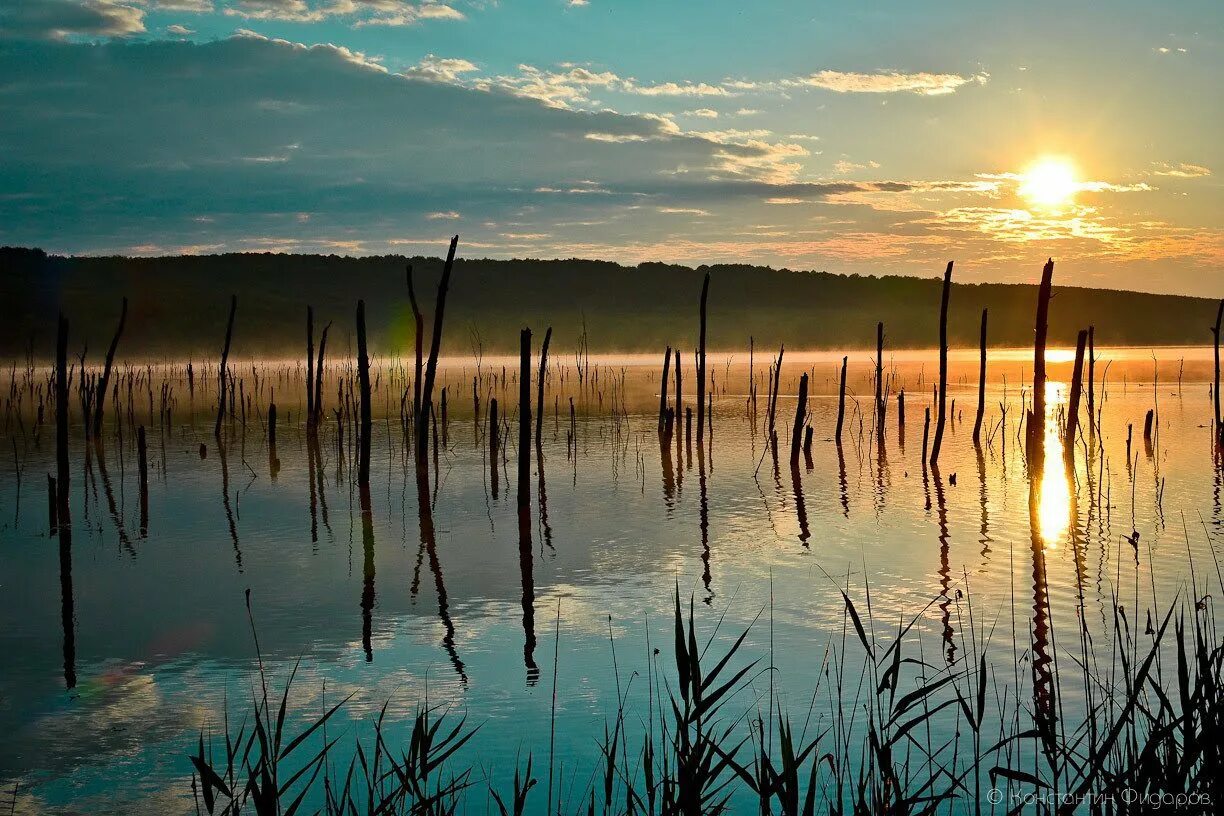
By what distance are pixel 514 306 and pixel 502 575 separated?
12362 cm

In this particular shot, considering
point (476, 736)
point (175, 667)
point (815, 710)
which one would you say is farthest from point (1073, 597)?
point (175, 667)

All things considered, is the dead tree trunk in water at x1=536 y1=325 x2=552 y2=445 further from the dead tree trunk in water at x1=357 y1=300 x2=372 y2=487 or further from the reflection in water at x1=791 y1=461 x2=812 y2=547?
the reflection in water at x1=791 y1=461 x2=812 y2=547

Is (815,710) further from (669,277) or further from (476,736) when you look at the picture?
(669,277)

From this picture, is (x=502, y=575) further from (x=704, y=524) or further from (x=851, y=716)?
(x=851, y=716)

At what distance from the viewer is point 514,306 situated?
136m

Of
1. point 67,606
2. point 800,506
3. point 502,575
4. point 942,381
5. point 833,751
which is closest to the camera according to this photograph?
point 833,751

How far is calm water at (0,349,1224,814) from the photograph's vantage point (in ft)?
27.9

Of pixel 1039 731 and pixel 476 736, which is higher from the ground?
pixel 1039 731

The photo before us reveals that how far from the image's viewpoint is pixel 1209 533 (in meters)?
14.9

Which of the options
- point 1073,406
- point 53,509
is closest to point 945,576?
point 1073,406

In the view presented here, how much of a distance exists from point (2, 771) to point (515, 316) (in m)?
128

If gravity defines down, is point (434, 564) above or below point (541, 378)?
below

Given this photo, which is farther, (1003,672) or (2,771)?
(1003,672)

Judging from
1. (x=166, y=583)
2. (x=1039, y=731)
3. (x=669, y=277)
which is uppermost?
(x=669, y=277)
